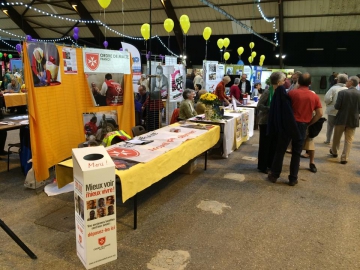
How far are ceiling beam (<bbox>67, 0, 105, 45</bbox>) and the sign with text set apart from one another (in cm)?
1198

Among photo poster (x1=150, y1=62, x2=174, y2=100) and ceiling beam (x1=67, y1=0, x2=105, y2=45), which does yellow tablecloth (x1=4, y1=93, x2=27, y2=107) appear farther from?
ceiling beam (x1=67, y1=0, x2=105, y2=45)

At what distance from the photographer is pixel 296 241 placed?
2.44 meters

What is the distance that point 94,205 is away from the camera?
188cm

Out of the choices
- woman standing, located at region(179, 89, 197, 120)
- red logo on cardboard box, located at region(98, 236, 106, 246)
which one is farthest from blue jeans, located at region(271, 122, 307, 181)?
red logo on cardboard box, located at region(98, 236, 106, 246)

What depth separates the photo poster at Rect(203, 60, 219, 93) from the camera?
7219 millimetres

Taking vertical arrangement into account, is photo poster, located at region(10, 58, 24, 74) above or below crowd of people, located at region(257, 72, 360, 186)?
above

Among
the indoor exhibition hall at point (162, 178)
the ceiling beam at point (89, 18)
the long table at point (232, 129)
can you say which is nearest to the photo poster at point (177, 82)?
the indoor exhibition hall at point (162, 178)

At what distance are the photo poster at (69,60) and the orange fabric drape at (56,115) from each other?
1.7 inches

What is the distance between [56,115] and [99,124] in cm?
66

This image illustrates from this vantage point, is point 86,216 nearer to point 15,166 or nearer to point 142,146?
point 142,146

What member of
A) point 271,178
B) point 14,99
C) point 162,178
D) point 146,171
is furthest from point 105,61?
point 14,99

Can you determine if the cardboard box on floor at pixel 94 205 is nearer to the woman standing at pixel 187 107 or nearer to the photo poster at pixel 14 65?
the woman standing at pixel 187 107

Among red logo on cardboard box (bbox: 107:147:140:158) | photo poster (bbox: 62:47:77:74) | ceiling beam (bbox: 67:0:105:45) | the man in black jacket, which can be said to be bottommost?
red logo on cardboard box (bbox: 107:147:140:158)

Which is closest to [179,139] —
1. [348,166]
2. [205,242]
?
[205,242]
